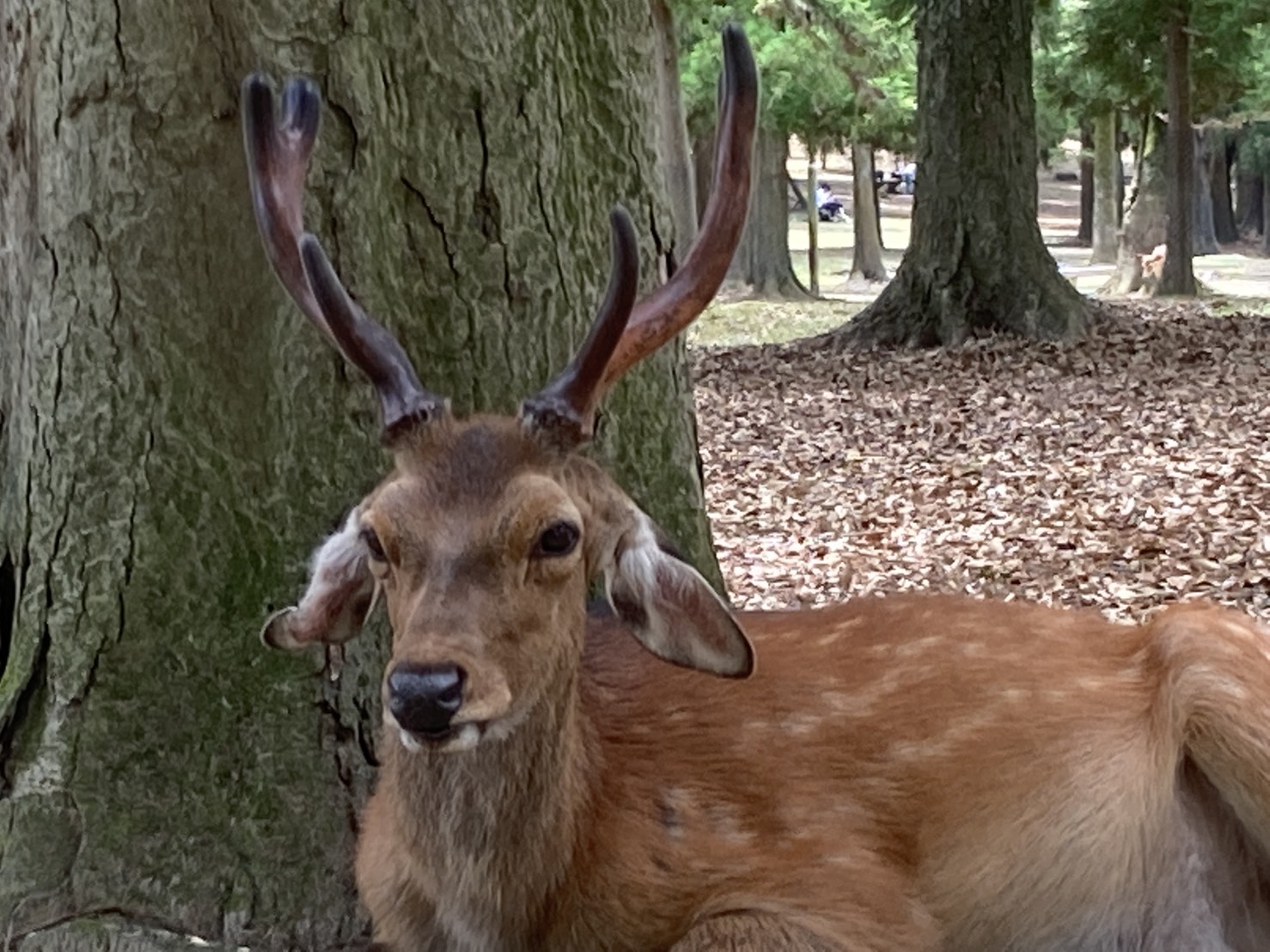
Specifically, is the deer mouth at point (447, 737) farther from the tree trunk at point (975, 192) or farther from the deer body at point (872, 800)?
the tree trunk at point (975, 192)

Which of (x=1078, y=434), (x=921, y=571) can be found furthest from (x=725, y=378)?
(x=921, y=571)

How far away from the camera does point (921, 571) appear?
7.75m

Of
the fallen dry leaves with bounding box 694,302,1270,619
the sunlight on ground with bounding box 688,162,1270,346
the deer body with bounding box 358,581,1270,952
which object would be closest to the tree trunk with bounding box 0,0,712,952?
the deer body with bounding box 358,581,1270,952

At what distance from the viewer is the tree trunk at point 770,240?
26.0 metres

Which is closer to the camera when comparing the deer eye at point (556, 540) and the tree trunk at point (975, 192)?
the deer eye at point (556, 540)

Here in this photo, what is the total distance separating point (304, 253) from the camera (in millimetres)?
3096

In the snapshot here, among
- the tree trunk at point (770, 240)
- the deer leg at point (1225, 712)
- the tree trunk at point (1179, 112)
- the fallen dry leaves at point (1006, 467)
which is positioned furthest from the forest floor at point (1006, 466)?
the tree trunk at point (770, 240)

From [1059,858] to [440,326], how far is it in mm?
1851

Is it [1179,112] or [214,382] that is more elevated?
[1179,112]

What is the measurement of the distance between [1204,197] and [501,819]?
1639 inches

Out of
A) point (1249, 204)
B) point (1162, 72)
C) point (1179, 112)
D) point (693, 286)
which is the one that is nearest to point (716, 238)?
point (693, 286)

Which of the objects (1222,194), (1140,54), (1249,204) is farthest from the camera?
(1249,204)

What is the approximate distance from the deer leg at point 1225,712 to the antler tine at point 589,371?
5.31 ft

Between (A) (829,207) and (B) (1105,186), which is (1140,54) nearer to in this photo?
(B) (1105,186)
